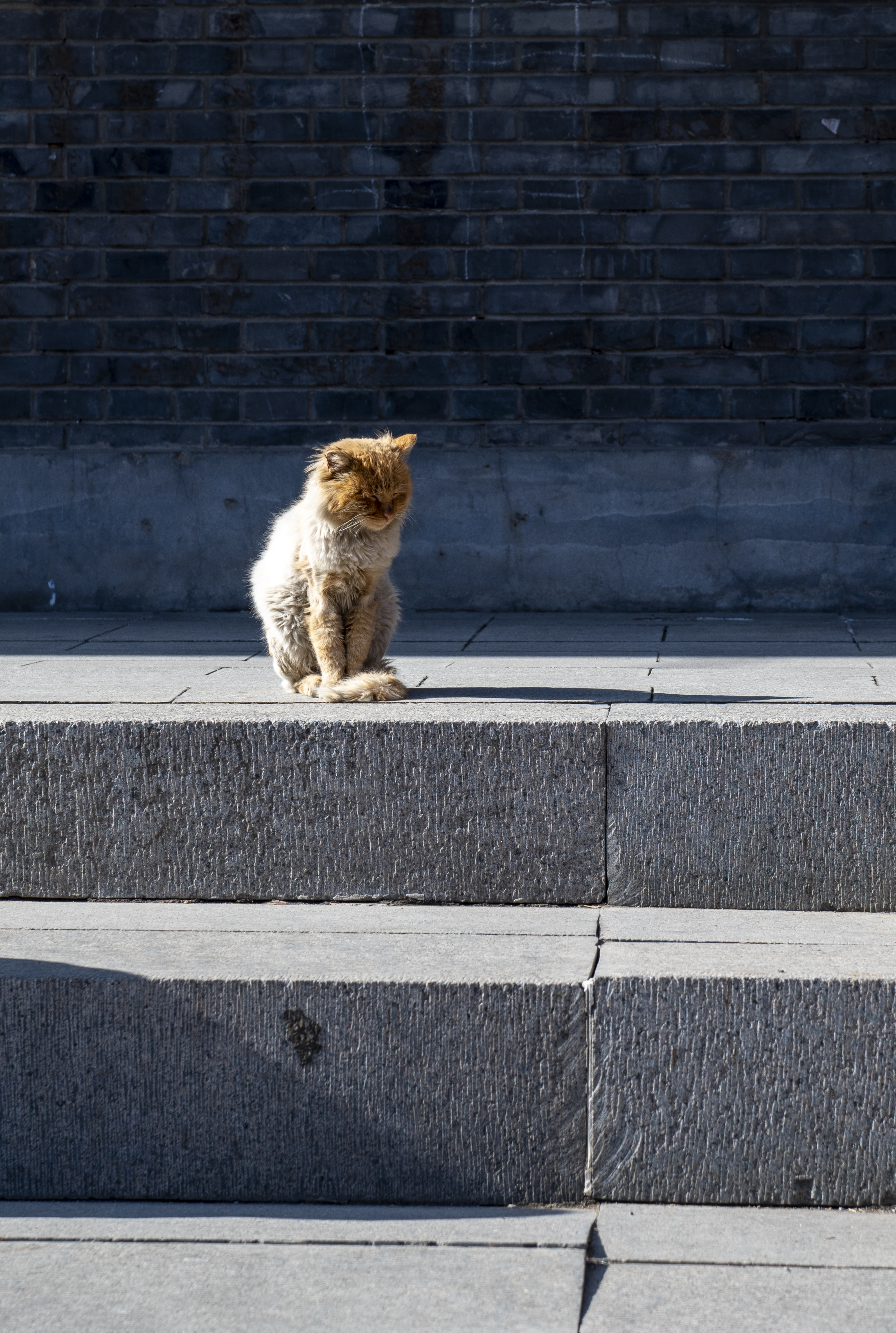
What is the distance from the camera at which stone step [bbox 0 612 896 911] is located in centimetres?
342

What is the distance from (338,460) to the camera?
3957mm

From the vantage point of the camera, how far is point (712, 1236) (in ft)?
8.62

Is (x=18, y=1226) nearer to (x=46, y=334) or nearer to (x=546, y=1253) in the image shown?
(x=546, y=1253)

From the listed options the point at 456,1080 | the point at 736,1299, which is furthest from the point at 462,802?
the point at 736,1299

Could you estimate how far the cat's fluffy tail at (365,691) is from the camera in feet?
12.9

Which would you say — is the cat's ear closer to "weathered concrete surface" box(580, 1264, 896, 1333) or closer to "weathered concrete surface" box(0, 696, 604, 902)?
"weathered concrete surface" box(0, 696, 604, 902)

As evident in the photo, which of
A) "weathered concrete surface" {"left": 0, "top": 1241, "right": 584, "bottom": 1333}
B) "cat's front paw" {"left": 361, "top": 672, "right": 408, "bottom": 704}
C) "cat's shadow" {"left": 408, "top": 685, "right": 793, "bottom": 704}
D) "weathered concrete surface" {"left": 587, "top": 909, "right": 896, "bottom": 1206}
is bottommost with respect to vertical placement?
"weathered concrete surface" {"left": 0, "top": 1241, "right": 584, "bottom": 1333}

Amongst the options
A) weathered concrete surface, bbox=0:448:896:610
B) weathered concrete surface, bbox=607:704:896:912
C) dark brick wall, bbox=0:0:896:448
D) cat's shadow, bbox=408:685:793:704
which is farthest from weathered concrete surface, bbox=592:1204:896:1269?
dark brick wall, bbox=0:0:896:448

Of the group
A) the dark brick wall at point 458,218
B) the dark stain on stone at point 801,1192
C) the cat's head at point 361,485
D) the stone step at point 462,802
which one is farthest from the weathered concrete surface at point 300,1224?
the dark brick wall at point 458,218

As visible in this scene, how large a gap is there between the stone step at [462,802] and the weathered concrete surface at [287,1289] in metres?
1.12

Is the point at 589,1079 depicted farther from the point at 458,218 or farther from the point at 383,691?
the point at 458,218

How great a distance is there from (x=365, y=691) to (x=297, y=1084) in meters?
1.35

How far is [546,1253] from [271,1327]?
1.83ft

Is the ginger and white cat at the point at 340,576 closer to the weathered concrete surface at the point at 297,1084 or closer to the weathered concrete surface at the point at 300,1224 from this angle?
the weathered concrete surface at the point at 297,1084
